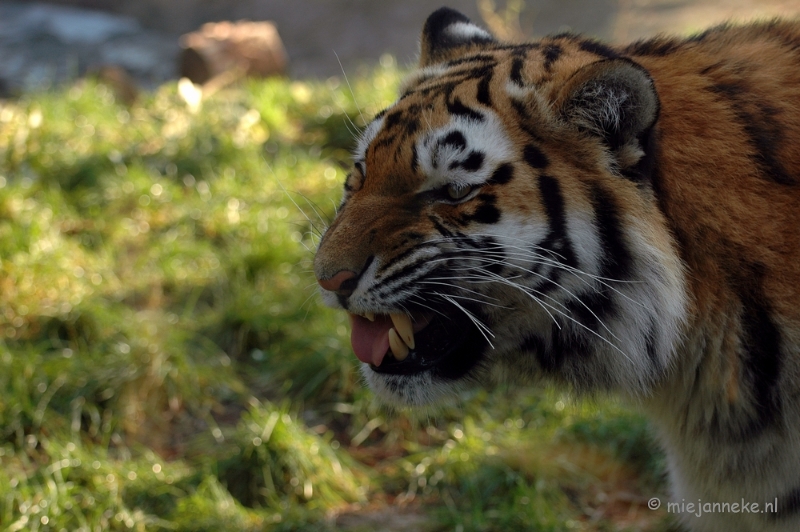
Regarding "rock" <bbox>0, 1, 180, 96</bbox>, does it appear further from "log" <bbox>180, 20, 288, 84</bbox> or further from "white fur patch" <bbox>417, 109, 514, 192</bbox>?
"white fur patch" <bbox>417, 109, 514, 192</bbox>

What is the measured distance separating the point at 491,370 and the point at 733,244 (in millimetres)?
721

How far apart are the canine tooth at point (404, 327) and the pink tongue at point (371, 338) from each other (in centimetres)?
4

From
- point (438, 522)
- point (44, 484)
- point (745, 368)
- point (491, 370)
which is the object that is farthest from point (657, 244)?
point (44, 484)

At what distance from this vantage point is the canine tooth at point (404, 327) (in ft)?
7.20

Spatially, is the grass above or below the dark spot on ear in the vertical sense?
below

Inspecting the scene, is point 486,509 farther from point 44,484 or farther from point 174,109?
point 174,109

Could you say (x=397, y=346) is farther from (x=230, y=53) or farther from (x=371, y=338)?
(x=230, y=53)

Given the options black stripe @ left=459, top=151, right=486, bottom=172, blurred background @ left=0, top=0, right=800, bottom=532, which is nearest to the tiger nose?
black stripe @ left=459, top=151, right=486, bottom=172

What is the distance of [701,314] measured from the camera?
2094 millimetres

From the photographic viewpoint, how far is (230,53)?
25.5 feet

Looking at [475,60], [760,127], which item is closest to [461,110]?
[475,60]

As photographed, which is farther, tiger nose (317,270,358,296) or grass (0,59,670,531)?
grass (0,59,670,531)

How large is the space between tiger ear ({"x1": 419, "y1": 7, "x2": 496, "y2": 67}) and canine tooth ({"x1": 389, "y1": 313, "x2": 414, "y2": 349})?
3.02 ft

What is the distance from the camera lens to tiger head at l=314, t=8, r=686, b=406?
2.04 m
